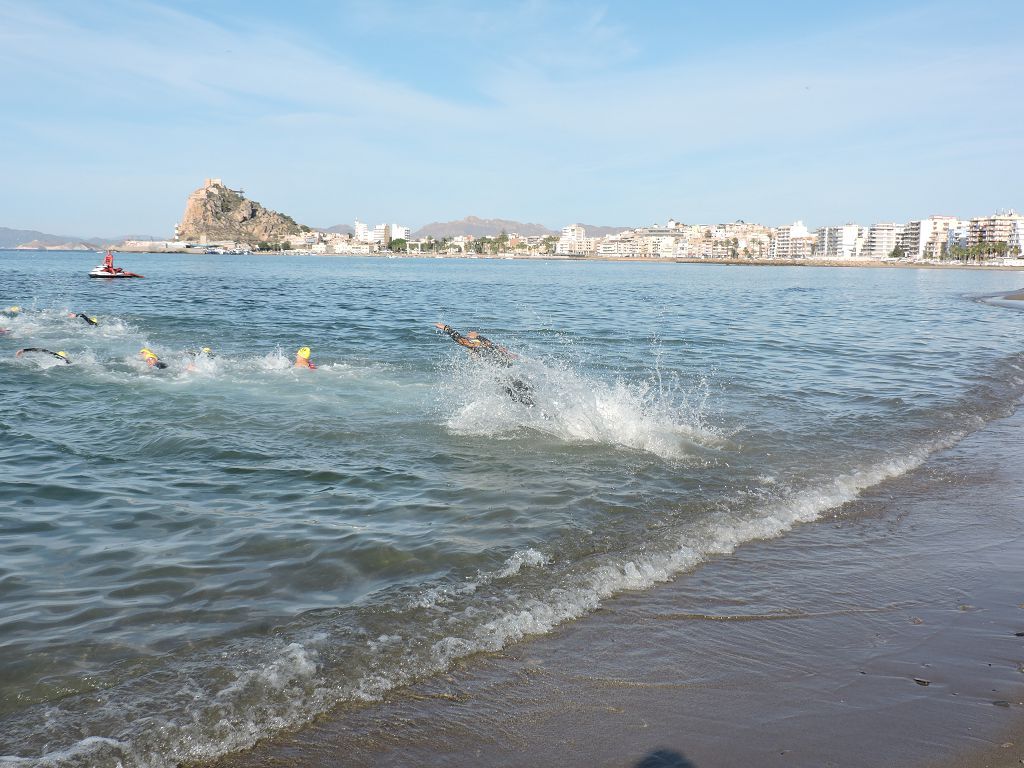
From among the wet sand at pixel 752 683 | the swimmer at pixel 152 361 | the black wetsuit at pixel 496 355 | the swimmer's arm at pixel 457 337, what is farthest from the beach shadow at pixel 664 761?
the swimmer at pixel 152 361

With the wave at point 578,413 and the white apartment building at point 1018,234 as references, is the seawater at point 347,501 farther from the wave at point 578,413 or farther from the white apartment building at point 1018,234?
the white apartment building at point 1018,234

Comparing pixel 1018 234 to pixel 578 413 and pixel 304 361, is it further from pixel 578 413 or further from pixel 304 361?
pixel 578 413

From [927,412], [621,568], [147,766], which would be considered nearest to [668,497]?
[621,568]

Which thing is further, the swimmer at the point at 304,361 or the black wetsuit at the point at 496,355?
the swimmer at the point at 304,361

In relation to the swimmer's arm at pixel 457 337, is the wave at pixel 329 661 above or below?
below

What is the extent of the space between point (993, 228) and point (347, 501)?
22267 cm

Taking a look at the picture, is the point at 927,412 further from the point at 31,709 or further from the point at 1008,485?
the point at 31,709

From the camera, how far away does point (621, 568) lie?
6.07 metres

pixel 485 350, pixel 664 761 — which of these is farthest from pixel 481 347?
pixel 664 761

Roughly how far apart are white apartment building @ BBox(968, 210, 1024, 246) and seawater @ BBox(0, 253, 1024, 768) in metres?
203

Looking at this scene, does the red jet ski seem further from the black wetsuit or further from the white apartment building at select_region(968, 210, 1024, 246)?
the white apartment building at select_region(968, 210, 1024, 246)

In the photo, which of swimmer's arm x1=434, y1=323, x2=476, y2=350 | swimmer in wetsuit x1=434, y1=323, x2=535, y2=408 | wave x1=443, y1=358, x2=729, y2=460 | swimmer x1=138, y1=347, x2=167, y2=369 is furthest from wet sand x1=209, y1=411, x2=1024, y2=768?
swimmer x1=138, y1=347, x2=167, y2=369

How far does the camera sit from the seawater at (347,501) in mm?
4512

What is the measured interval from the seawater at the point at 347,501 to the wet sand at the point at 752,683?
0.33 meters
